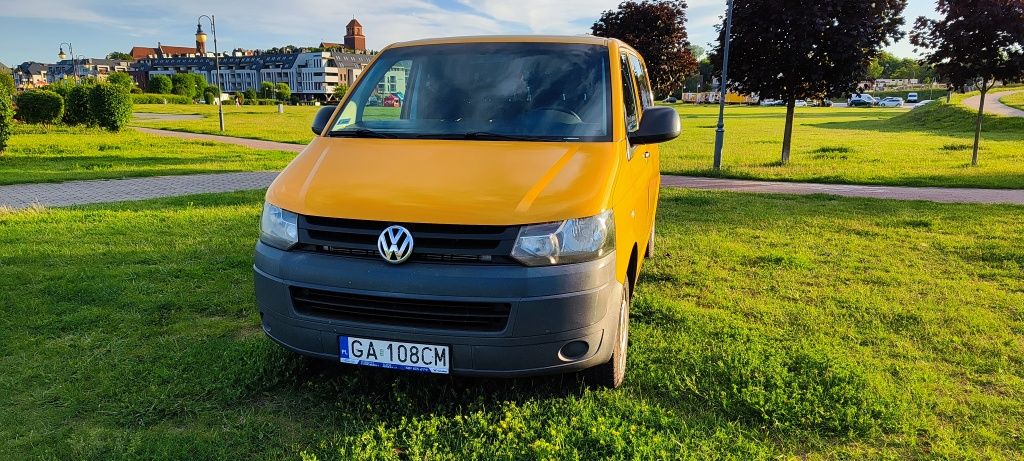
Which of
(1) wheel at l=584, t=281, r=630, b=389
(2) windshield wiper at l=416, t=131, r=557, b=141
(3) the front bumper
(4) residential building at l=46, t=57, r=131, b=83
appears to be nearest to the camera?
(3) the front bumper

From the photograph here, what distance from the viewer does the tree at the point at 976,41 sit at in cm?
1343

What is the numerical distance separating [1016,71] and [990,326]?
12.6m

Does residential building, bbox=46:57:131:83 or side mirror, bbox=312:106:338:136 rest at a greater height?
residential building, bbox=46:57:131:83

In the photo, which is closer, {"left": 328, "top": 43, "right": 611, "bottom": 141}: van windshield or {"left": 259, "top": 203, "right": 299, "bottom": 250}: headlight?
{"left": 259, "top": 203, "right": 299, "bottom": 250}: headlight

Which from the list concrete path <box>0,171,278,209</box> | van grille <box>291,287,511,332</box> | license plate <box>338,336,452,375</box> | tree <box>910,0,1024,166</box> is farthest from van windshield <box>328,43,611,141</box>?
tree <box>910,0,1024,166</box>

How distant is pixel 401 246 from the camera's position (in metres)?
2.78

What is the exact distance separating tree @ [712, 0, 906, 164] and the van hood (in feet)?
39.4

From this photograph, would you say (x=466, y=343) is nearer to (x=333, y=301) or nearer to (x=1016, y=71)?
(x=333, y=301)

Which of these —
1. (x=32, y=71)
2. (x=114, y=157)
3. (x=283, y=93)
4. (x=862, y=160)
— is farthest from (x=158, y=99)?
(x=32, y=71)

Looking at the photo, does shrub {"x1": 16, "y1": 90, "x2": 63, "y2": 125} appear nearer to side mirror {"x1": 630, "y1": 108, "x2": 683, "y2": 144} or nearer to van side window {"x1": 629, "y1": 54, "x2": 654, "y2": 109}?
van side window {"x1": 629, "y1": 54, "x2": 654, "y2": 109}

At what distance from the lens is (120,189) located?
34.3 feet

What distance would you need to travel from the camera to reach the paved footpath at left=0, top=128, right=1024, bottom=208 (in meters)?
9.54

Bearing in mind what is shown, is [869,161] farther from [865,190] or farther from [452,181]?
[452,181]

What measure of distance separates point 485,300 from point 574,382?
3.39 ft
